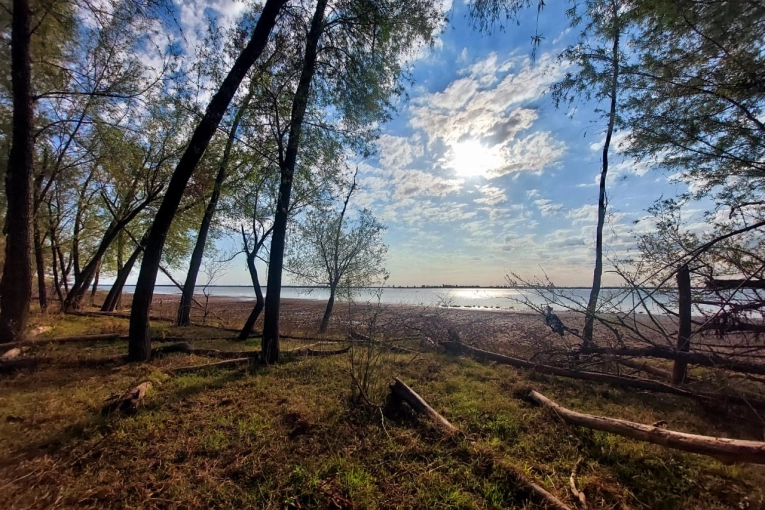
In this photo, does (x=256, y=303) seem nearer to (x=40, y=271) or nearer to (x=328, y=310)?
(x=328, y=310)

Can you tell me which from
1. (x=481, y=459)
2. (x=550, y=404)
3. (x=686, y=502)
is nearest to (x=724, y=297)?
(x=550, y=404)

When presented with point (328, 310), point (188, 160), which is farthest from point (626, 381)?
point (328, 310)

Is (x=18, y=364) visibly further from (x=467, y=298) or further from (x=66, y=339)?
(x=467, y=298)

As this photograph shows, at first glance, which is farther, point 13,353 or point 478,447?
point 13,353

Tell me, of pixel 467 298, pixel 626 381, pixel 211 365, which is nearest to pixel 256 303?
pixel 211 365

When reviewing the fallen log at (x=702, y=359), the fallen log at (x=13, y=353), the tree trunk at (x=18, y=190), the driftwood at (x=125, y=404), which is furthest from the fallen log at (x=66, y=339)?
the fallen log at (x=702, y=359)

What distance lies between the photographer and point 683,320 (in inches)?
252

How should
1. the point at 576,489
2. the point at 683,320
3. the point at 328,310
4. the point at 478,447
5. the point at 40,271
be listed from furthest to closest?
the point at 328,310
the point at 40,271
the point at 683,320
the point at 478,447
the point at 576,489

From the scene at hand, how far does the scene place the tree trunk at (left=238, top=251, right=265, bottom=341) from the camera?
11086 millimetres

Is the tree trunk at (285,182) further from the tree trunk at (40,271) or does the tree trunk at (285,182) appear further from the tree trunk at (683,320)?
the tree trunk at (40,271)

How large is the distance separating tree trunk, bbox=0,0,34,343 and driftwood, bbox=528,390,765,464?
38.4ft

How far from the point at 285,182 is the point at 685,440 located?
818cm

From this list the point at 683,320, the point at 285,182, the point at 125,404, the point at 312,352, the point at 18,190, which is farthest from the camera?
the point at 312,352

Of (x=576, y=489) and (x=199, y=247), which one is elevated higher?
(x=199, y=247)
